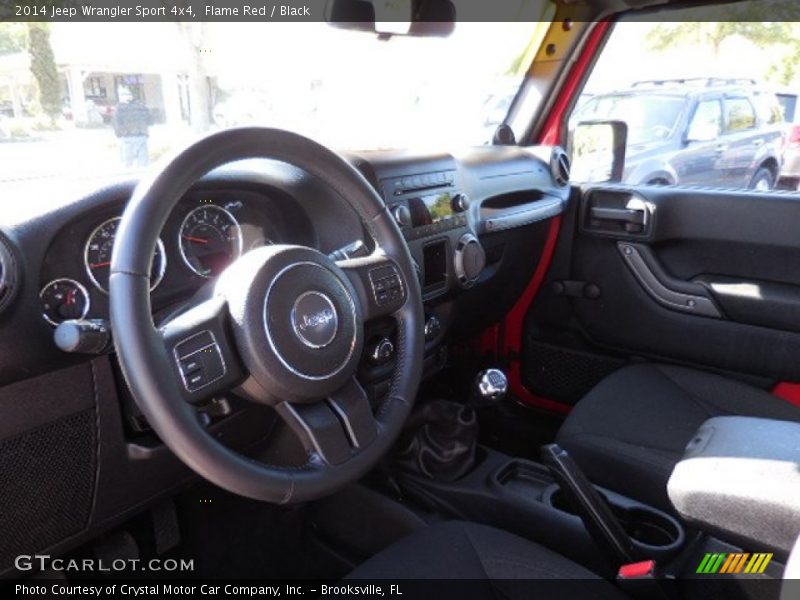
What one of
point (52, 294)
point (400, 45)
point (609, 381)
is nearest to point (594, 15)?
point (400, 45)

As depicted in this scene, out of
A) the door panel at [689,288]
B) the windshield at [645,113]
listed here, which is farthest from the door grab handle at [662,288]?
the windshield at [645,113]

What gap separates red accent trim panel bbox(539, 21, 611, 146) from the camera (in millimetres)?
2670

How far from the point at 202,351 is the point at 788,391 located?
1.88 meters

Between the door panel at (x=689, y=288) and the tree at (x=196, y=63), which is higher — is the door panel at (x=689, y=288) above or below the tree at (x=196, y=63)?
below

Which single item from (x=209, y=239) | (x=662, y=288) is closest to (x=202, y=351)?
(x=209, y=239)

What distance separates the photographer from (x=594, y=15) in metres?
2.62

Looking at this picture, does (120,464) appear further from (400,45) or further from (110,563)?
(400,45)

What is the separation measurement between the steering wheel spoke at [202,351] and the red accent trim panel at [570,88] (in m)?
2.06

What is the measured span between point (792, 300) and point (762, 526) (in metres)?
1.37

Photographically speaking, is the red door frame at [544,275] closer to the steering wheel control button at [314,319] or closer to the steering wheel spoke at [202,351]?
the steering wheel control button at [314,319]

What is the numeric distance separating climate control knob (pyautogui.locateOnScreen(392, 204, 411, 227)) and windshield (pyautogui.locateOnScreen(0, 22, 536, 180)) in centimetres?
28

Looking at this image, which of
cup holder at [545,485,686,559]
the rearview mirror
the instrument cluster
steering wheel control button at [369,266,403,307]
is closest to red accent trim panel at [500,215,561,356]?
the rearview mirror

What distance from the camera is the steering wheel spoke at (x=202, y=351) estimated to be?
101 centimetres

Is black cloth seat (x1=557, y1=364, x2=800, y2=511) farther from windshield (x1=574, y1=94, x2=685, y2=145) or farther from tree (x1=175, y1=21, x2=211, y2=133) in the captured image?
tree (x1=175, y1=21, x2=211, y2=133)
